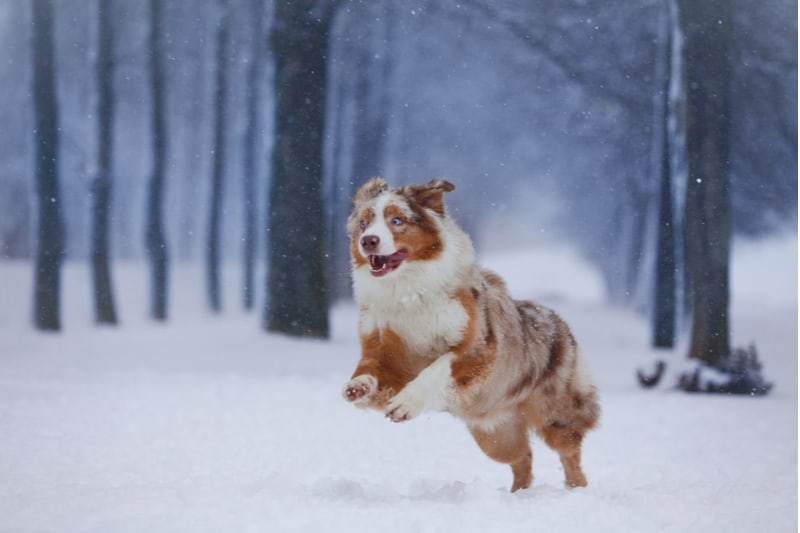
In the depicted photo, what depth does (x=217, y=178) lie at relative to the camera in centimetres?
412

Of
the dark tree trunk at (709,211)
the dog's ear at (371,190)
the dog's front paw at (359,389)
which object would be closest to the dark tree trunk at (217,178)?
the dog's ear at (371,190)

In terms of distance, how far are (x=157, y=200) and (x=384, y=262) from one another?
2.23 meters

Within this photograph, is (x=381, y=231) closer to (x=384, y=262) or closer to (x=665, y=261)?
(x=384, y=262)

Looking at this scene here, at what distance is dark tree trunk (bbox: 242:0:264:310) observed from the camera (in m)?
3.72

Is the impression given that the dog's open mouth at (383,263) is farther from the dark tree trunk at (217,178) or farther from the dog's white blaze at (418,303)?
the dark tree trunk at (217,178)

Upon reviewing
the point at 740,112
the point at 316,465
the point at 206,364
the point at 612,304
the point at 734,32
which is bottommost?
the point at 316,465

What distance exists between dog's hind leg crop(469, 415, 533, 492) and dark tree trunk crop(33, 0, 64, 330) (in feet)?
6.91

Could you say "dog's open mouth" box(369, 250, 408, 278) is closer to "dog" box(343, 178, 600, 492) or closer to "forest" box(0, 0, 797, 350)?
"dog" box(343, 178, 600, 492)

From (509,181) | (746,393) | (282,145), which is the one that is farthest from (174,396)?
(746,393)

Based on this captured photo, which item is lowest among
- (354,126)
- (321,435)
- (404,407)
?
(321,435)

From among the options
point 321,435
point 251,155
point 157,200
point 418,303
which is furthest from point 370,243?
point 157,200

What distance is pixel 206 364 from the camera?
3.76 m

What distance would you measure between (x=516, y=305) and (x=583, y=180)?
5.64ft

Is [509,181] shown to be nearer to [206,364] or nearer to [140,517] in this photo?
[206,364]
